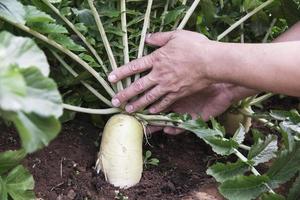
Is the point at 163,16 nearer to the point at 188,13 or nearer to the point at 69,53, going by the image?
the point at 188,13

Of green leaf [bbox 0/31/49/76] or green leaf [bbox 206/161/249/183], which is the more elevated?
green leaf [bbox 0/31/49/76]

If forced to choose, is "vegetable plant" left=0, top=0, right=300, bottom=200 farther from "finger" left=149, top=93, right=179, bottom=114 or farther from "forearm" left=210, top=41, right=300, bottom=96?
"forearm" left=210, top=41, right=300, bottom=96

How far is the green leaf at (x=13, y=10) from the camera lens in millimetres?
1073

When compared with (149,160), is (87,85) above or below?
above

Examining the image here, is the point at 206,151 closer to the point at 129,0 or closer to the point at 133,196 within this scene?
the point at 133,196

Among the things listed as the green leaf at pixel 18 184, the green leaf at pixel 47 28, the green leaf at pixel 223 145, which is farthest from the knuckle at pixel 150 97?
the green leaf at pixel 18 184

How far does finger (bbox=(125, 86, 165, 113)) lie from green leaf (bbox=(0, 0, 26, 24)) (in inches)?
19.7

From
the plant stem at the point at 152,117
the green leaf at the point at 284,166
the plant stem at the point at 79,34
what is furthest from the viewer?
the plant stem at the point at 152,117

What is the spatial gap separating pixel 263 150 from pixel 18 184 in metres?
0.63

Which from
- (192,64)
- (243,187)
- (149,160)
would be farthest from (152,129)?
(243,187)

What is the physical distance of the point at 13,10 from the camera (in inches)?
42.5

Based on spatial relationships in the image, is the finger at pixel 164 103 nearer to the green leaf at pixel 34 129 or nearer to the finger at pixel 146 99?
A: the finger at pixel 146 99

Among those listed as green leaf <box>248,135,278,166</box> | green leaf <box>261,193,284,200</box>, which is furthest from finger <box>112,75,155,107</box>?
green leaf <box>261,193,284,200</box>

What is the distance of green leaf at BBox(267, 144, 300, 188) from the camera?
1294 millimetres
